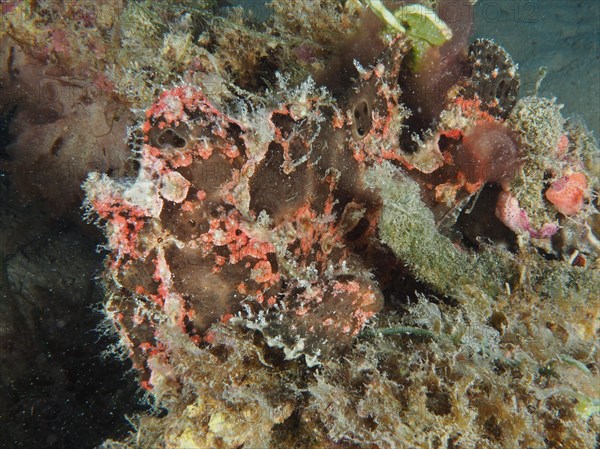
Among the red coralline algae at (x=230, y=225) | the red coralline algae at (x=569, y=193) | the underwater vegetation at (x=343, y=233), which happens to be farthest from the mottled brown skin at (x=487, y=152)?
the red coralline algae at (x=230, y=225)

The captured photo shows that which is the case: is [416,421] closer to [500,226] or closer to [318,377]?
[318,377]

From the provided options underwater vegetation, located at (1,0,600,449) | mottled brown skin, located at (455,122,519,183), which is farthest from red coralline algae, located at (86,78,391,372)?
mottled brown skin, located at (455,122,519,183)

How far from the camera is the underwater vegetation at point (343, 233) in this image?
7.18 ft

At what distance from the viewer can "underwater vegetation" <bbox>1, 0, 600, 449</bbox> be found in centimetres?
219

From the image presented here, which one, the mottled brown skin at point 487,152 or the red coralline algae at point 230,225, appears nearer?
the red coralline algae at point 230,225

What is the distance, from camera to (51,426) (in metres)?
4.18

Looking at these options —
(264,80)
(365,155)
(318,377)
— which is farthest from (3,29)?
(318,377)

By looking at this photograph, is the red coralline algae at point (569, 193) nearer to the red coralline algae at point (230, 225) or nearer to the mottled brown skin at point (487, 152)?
the mottled brown skin at point (487, 152)

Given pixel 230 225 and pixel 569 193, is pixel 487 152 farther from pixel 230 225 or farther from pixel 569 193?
pixel 230 225

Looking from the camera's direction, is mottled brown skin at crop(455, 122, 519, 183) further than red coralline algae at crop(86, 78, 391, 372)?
Yes

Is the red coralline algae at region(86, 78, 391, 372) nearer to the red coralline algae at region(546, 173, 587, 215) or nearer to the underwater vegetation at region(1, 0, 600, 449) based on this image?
the underwater vegetation at region(1, 0, 600, 449)

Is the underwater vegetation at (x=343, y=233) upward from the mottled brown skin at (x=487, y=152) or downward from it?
downward

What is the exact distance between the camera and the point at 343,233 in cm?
311

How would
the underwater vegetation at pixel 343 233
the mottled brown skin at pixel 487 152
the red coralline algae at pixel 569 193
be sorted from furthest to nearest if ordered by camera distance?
the red coralline algae at pixel 569 193, the mottled brown skin at pixel 487 152, the underwater vegetation at pixel 343 233
